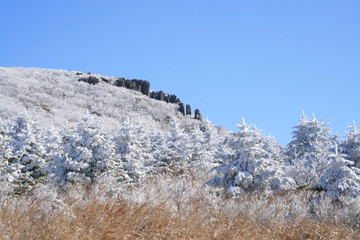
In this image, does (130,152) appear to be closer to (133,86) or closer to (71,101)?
(71,101)

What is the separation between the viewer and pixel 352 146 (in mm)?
13156

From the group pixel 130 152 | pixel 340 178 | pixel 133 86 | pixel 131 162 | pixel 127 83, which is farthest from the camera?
pixel 127 83

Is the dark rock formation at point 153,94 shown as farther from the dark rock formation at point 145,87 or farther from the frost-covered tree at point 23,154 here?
the frost-covered tree at point 23,154

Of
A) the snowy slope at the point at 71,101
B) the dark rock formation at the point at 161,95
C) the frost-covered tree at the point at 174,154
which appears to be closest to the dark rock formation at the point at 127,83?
the snowy slope at the point at 71,101

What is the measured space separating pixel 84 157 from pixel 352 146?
12.9m

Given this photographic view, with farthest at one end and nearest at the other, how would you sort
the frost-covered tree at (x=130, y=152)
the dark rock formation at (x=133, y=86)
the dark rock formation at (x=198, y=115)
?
the dark rock formation at (x=133, y=86), the dark rock formation at (x=198, y=115), the frost-covered tree at (x=130, y=152)

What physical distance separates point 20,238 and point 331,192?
10.4 m

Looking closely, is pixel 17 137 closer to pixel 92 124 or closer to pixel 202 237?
pixel 92 124

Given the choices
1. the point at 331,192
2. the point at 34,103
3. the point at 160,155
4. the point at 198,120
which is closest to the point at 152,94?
the point at 198,120

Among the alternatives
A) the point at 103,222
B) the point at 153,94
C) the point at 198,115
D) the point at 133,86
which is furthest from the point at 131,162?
the point at 153,94

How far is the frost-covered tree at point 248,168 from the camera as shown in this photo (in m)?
14.1

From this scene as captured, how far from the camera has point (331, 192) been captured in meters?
11.3

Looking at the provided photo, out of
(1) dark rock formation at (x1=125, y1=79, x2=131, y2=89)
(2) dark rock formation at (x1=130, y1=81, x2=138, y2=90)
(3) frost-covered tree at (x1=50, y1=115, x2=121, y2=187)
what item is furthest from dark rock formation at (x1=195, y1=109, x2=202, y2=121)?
(3) frost-covered tree at (x1=50, y1=115, x2=121, y2=187)

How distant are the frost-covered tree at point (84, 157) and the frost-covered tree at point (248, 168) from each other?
6147 mm
